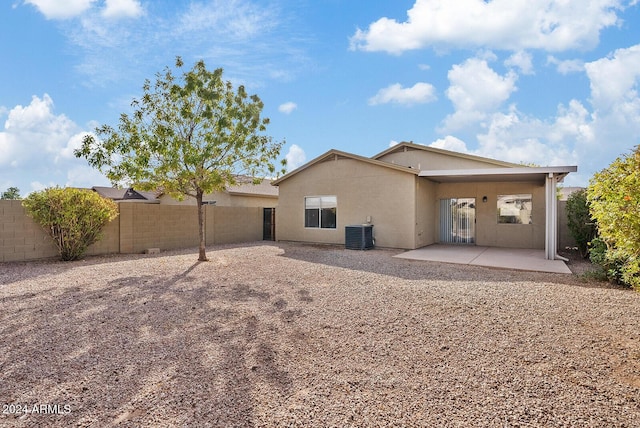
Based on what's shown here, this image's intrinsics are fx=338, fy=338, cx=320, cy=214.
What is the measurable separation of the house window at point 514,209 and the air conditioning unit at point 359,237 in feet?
17.7

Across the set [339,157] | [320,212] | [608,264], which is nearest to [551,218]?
[608,264]

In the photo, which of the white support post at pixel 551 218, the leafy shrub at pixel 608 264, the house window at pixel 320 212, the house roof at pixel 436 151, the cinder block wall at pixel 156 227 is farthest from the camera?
the house window at pixel 320 212

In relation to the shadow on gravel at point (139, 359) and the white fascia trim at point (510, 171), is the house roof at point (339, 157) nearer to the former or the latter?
the white fascia trim at point (510, 171)

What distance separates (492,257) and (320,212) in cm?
689

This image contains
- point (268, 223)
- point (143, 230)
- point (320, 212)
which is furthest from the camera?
point (268, 223)

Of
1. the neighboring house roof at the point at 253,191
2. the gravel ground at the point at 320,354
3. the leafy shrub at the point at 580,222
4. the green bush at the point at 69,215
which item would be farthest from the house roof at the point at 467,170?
the green bush at the point at 69,215

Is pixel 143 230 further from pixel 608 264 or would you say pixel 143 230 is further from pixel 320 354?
pixel 608 264

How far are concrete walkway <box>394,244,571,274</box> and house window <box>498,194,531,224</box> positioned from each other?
1.31 meters

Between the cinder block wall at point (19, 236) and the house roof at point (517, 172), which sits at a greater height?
the house roof at point (517, 172)

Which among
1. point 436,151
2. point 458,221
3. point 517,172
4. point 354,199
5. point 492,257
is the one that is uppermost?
point 436,151

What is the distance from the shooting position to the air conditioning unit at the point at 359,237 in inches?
493

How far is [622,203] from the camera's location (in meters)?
3.65

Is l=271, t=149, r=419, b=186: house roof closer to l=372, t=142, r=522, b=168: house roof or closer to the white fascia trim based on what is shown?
the white fascia trim

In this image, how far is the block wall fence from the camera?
31.2 feet
